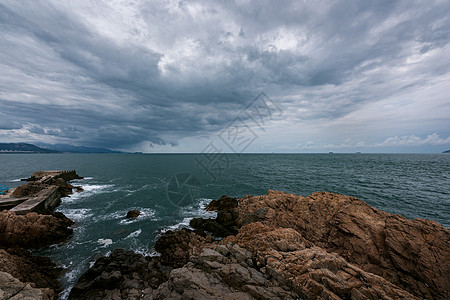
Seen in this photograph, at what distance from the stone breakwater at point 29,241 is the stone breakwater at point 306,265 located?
3280 millimetres

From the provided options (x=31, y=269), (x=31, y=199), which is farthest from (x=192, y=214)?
(x=31, y=199)

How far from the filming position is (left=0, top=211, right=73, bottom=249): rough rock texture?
1657 centimetres

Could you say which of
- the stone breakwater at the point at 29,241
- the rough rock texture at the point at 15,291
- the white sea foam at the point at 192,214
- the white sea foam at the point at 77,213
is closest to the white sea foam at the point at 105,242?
the stone breakwater at the point at 29,241

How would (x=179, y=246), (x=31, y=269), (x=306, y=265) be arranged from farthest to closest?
(x=179, y=246), (x=31, y=269), (x=306, y=265)

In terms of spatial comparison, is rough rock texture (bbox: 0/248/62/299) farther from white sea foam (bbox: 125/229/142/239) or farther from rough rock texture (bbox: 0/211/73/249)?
white sea foam (bbox: 125/229/142/239)

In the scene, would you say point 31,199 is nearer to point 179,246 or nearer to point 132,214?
point 132,214

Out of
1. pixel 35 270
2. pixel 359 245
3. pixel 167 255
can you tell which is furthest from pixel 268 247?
pixel 35 270

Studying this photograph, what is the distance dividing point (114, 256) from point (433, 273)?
2300cm

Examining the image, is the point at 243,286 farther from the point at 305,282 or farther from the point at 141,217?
the point at 141,217

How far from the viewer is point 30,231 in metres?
17.5

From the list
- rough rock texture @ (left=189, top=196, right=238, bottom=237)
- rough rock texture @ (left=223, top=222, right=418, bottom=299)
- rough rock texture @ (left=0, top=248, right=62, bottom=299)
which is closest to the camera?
rough rock texture @ (left=223, top=222, right=418, bottom=299)

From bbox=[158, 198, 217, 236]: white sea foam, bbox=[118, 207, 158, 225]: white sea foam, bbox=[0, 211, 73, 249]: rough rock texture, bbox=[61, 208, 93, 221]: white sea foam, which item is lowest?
bbox=[158, 198, 217, 236]: white sea foam

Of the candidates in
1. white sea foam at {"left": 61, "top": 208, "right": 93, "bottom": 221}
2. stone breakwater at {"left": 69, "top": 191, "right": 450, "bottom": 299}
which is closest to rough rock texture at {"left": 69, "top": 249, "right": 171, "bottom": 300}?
stone breakwater at {"left": 69, "top": 191, "right": 450, "bottom": 299}

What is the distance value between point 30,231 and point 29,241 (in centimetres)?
107
